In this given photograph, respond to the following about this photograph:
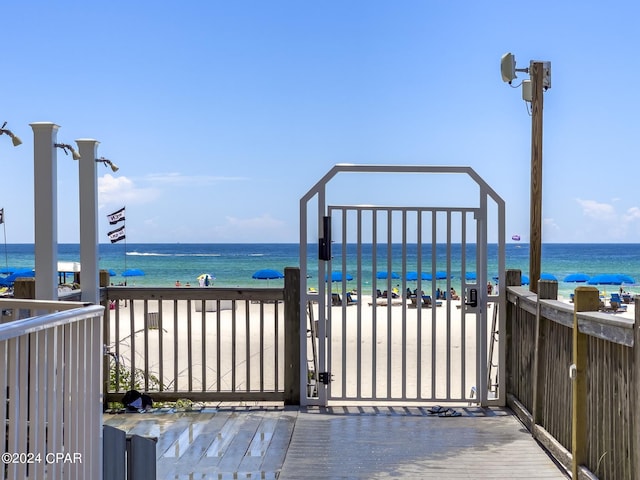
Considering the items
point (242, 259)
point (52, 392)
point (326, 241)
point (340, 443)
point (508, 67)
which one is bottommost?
point (242, 259)

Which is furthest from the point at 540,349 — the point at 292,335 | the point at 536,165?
the point at 292,335

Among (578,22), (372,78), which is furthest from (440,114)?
(578,22)

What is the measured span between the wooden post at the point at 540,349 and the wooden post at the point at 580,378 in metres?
0.72

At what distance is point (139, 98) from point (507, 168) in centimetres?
2892

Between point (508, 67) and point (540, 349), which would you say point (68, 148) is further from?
point (508, 67)

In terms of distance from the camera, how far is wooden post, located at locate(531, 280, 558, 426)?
432 cm

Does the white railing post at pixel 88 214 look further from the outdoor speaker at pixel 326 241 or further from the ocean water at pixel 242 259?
the ocean water at pixel 242 259

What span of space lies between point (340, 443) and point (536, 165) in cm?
262

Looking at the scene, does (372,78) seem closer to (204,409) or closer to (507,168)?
(507,168)

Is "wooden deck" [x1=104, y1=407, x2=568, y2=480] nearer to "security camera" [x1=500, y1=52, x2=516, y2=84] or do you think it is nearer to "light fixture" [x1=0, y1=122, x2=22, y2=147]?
"light fixture" [x1=0, y1=122, x2=22, y2=147]

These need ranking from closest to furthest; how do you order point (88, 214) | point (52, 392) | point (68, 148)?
1. point (52, 392)
2. point (68, 148)
3. point (88, 214)

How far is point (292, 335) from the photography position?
5.48 meters

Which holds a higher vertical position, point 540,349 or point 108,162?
point 108,162

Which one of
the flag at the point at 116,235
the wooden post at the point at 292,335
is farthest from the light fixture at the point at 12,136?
the flag at the point at 116,235
